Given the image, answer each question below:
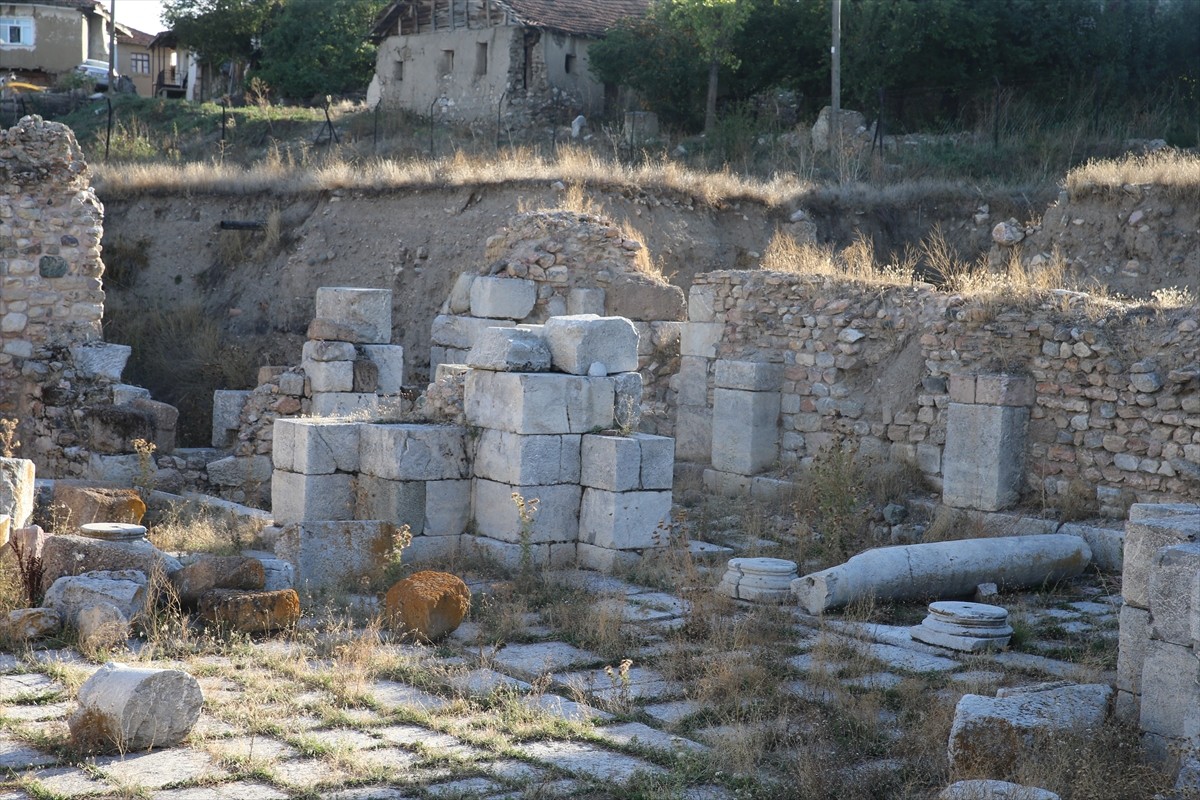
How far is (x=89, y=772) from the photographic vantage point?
5.62m

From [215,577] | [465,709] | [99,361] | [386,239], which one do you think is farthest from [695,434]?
[465,709]

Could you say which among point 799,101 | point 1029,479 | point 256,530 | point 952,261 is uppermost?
point 799,101

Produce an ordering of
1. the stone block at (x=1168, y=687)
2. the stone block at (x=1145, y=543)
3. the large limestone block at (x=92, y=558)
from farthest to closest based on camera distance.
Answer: the large limestone block at (x=92, y=558) < the stone block at (x=1145, y=543) < the stone block at (x=1168, y=687)

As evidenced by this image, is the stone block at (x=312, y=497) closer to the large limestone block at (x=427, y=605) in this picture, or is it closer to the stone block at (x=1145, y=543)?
the large limestone block at (x=427, y=605)

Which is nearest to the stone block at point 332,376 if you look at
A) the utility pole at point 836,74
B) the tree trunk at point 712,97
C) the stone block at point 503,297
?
the stone block at point 503,297

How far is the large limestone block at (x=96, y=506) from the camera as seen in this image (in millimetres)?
10703

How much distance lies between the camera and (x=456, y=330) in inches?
632

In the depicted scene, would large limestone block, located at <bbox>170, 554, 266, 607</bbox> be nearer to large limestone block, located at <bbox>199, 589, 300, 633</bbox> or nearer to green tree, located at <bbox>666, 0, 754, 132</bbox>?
large limestone block, located at <bbox>199, 589, 300, 633</bbox>

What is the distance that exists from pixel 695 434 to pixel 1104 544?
5.32m

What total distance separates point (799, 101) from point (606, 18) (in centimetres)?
711

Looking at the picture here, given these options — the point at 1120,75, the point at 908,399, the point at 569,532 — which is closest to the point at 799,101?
the point at 1120,75

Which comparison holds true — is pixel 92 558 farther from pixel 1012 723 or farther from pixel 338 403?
pixel 1012 723

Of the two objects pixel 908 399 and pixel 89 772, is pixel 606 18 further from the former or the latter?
pixel 89 772

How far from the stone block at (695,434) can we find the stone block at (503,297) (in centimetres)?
233
